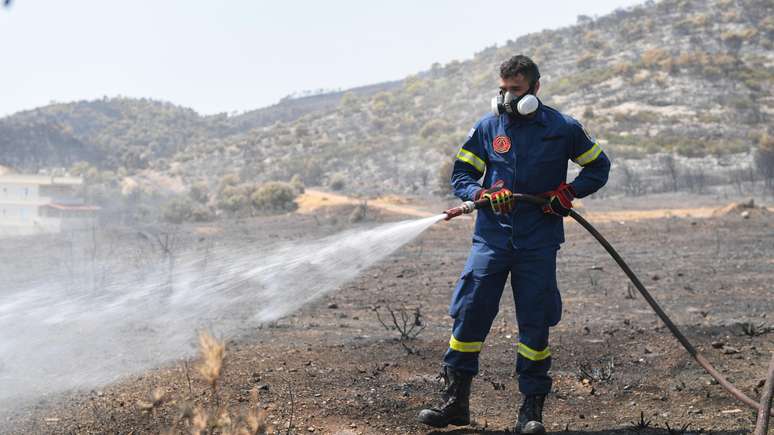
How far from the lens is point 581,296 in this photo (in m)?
8.51

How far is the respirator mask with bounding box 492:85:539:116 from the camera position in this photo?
3.57m

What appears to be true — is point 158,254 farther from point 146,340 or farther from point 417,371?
point 417,371

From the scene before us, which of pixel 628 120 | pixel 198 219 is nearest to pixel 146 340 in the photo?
pixel 198 219

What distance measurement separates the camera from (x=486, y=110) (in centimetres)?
4100

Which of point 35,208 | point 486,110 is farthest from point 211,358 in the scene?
point 486,110

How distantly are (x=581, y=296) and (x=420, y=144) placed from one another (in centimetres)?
2851

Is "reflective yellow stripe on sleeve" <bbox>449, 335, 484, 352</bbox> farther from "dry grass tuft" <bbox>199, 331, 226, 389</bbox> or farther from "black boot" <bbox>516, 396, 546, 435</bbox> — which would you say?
"dry grass tuft" <bbox>199, 331, 226, 389</bbox>

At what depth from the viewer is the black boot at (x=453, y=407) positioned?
11.9 feet

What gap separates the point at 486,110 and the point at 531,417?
38.5m

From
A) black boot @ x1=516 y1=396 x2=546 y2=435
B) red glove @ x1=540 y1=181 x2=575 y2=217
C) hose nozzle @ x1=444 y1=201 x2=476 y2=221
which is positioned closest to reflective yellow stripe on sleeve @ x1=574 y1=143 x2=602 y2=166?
red glove @ x1=540 y1=181 x2=575 y2=217

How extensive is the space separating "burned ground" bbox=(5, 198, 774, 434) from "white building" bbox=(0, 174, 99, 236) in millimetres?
12419

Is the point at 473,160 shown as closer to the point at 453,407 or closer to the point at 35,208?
the point at 453,407

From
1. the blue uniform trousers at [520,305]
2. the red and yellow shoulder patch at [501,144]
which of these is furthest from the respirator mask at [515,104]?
the blue uniform trousers at [520,305]

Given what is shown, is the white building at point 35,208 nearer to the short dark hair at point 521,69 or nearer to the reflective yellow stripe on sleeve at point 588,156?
the short dark hair at point 521,69
